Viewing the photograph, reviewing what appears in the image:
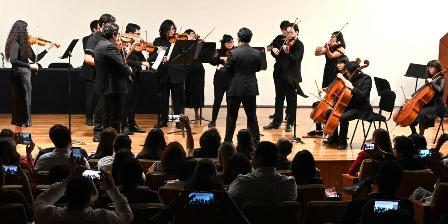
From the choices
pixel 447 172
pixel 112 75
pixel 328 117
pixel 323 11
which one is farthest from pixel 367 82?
pixel 323 11

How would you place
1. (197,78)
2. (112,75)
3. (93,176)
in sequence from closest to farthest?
(93,176) < (112,75) < (197,78)

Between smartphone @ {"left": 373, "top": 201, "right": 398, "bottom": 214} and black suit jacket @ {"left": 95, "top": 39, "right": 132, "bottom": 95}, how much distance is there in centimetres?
537

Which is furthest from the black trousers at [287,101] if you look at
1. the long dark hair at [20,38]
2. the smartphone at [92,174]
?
the smartphone at [92,174]

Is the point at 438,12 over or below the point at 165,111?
over

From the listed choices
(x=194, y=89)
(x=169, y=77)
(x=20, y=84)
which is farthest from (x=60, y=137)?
(x=194, y=89)

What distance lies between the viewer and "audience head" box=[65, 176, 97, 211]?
436 cm

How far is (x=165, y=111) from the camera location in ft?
39.1

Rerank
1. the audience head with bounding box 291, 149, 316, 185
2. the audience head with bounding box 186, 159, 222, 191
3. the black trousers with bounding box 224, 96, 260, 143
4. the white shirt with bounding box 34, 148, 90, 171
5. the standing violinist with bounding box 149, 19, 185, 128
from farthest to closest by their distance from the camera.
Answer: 1. the standing violinist with bounding box 149, 19, 185, 128
2. the black trousers with bounding box 224, 96, 260, 143
3. the white shirt with bounding box 34, 148, 90, 171
4. the audience head with bounding box 291, 149, 316, 185
5. the audience head with bounding box 186, 159, 222, 191

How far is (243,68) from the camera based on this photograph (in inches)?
377

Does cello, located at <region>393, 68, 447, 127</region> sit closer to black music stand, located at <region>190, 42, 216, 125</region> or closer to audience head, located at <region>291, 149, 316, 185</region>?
black music stand, located at <region>190, 42, 216, 125</region>

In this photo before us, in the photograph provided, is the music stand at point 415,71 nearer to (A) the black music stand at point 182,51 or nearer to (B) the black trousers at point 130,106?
(A) the black music stand at point 182,51

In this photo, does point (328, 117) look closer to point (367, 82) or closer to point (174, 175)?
point (367, 82)

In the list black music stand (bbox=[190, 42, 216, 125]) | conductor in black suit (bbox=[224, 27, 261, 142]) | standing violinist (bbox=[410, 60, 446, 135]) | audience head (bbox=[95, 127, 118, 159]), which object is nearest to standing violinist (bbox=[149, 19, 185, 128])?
black music stand (bbox=[190, 42, 216, 125])

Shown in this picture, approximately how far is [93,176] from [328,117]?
5.95 m
